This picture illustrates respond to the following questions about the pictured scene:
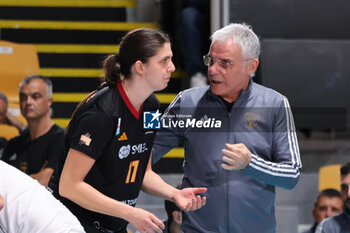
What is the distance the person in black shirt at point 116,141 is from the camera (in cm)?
219

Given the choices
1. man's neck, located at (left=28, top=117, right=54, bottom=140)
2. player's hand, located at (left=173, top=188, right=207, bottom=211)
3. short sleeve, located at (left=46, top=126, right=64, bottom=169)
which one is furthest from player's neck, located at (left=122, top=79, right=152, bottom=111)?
man's neck, located at (left=28, top=117, right=54, bottom=140)

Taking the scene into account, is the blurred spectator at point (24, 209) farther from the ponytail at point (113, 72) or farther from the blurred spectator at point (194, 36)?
the blurred spectator at point (194, 36)

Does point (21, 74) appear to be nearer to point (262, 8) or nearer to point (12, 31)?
point (12, 31)

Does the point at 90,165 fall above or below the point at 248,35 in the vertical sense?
below

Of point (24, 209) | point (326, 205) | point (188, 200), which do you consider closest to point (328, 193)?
point (326, 205)

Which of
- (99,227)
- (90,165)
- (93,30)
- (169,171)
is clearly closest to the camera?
(90,165)

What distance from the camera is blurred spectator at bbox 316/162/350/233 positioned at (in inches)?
120

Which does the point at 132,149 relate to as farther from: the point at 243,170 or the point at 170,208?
the point at 170,208

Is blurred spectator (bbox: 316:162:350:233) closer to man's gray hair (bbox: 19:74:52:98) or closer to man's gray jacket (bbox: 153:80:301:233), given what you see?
man's gray jacket (bbox: 153:80:301:233)

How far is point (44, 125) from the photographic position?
3137 millimetres

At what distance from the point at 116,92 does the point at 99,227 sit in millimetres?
506

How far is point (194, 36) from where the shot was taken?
10.1ft

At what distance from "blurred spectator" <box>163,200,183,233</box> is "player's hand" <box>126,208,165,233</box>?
627 millimetres

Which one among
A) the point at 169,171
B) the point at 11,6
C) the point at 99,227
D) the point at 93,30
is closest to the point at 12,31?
the point at 11,6
